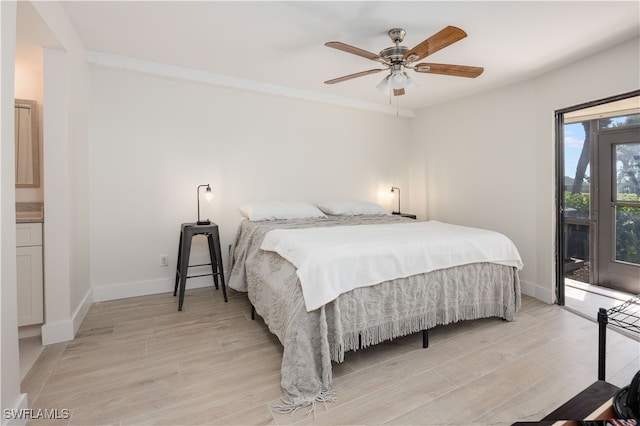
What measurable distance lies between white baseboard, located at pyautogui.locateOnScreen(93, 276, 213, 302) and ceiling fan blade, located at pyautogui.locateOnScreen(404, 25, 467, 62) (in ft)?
9.84

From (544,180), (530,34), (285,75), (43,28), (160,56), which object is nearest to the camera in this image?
(43,28)

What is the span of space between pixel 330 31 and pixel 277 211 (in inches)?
67.8

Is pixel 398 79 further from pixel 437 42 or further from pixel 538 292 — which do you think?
pixel 538 292

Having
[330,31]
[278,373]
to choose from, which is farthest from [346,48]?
[278,373]

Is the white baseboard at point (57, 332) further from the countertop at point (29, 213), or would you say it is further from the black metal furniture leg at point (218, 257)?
the black metal furniture leg at point (218, 257)

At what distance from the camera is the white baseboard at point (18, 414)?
1.30 metres

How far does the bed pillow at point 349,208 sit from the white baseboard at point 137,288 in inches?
63.4

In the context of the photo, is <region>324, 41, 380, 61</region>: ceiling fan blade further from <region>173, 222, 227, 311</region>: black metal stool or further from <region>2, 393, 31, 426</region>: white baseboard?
<region>2, 393, 31, 426</region>: white baseboard

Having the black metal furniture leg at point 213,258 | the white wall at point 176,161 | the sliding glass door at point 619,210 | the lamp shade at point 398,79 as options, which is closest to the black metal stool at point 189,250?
the black metal furniture leg at point 213,258

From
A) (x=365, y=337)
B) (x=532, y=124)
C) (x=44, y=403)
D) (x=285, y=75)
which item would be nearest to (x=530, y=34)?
(x=532, y=124)

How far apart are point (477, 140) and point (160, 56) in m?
3.60

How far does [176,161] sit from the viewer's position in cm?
331

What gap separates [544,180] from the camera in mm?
3080

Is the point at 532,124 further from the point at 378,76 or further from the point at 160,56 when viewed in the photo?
the point at 160,56
